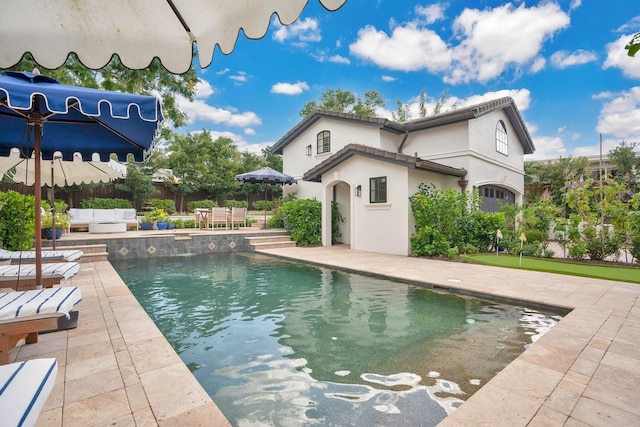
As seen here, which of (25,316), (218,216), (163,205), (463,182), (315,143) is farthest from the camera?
(163,205)

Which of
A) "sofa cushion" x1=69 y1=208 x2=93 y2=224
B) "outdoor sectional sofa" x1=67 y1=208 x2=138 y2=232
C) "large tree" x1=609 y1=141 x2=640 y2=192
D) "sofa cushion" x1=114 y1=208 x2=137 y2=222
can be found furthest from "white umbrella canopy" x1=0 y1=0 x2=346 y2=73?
"large tree" x1=609 y1=141 x2=640 y2=192

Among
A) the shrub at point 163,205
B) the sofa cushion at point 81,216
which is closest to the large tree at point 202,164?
the shrub at point 163,205

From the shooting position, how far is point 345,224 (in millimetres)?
14438

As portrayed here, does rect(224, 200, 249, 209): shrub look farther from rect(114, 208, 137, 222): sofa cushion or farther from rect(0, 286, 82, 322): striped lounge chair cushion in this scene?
rect(0, 286, 82, 322): striped lounge chair cushion

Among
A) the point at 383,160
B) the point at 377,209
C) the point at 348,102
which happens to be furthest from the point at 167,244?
the point at 348,102

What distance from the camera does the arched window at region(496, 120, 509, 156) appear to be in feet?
47.7

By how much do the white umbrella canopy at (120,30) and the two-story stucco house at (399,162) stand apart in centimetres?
832

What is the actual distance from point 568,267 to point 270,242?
9691 millimetres

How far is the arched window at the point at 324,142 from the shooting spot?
622 inches

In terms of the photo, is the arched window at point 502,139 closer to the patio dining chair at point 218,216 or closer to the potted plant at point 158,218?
the patio dining chair at point 218,216

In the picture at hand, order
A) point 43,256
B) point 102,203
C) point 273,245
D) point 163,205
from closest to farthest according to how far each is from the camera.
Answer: point 43,256 → point 273,245 → point 102,203 → point 163,205

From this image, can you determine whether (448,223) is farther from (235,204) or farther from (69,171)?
(235,204)

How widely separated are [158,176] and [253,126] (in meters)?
13.7

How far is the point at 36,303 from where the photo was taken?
2.79 metres
